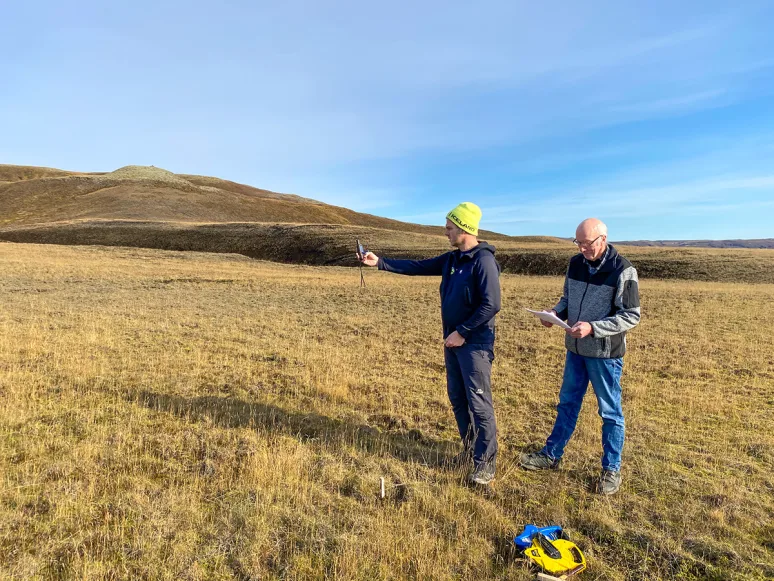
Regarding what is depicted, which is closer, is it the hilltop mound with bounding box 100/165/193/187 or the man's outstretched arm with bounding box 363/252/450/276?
the man's outstretched arm with bounding box 363/252/450/276

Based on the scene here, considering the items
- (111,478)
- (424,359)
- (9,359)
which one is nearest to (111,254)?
(9,359)

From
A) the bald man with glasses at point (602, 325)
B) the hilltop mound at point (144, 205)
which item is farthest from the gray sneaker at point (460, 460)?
the hilltop mound at point (144, 205)

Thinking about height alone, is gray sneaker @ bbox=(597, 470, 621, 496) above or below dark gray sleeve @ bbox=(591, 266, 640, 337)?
below

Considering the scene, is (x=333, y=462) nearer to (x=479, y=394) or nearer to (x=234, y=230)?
(x=479, y=394)

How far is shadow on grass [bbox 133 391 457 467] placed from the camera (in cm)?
531

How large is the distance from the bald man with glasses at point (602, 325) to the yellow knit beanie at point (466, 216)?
1.04 meters

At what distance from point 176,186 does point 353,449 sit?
101701 millimetres

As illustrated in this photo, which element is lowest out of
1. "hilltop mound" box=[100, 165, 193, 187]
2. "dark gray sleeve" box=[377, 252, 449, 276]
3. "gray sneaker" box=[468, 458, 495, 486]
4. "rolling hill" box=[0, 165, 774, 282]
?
"gray sneaker" box=[468, 458, 495, 486]

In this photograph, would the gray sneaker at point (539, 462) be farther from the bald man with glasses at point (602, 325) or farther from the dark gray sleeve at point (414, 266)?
the dark gray sleeve at point (414, 266)

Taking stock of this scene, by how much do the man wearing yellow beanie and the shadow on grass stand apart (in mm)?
665

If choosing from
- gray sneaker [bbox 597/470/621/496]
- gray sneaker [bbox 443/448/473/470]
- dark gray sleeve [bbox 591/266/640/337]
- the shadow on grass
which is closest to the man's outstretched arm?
dark gray sleeve [bbox 591/266/640/337]

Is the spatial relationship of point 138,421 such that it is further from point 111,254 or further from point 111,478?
point 111,254

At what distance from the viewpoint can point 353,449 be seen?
5180 mm

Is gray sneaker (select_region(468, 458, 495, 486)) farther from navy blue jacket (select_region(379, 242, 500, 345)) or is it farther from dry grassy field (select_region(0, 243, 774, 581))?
navy blue jacket (select_region(379, 242, 500, 345))
